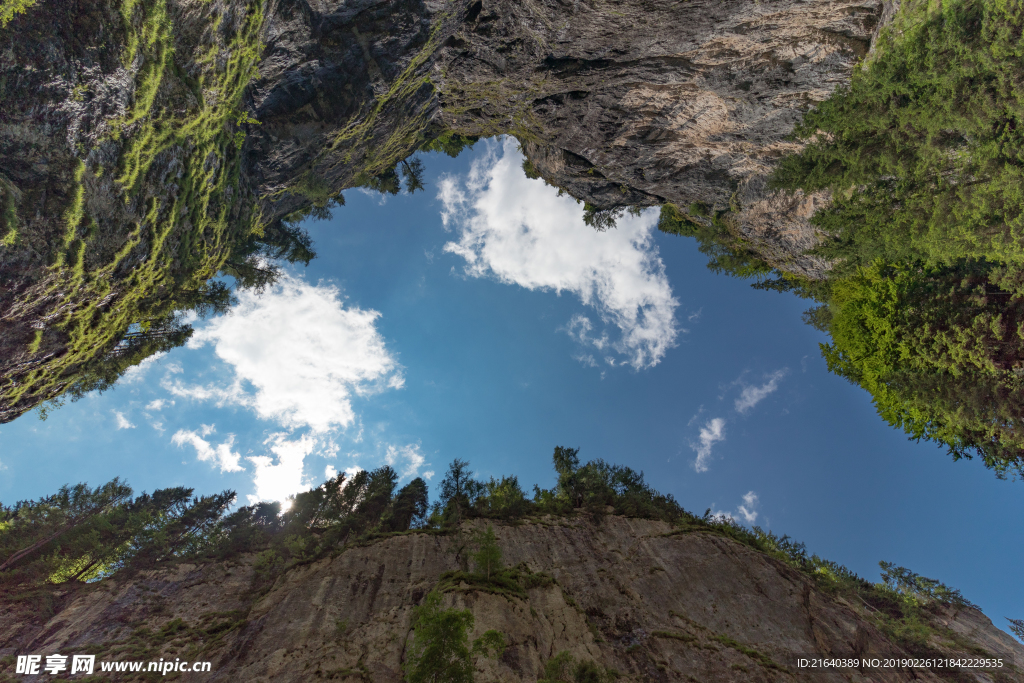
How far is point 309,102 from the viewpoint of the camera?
68.0 ft

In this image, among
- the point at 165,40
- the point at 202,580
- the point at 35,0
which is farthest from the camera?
the point at 202,580

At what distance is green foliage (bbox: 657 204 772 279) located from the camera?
25812 mm

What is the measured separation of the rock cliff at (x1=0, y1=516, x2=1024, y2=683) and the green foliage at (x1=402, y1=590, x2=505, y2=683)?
261 cm

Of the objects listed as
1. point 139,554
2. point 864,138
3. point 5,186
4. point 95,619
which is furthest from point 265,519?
point 864,138

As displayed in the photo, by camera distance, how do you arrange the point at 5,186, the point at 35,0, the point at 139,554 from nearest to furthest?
1. the point at 35,0
2. the point at 5,186
3. the point at 139,554

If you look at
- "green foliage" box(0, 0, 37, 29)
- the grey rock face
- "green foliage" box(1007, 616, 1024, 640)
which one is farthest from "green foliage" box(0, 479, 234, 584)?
"green foliage" box(1007, 616, 1024, 640)

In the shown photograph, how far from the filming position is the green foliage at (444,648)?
1342cm

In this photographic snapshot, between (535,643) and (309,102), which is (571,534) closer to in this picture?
(535,643)

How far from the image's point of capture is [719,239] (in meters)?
27.0

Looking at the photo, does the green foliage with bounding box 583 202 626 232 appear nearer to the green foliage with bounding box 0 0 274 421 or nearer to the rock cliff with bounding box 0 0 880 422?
the rock cliff with bounding box 0 0 880 422

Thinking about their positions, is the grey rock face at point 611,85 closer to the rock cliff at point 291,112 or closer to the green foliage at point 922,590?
the rock cliff at point 291,112

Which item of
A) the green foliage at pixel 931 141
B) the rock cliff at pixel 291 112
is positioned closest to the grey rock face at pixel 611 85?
the rock cliff at pixel 291 112

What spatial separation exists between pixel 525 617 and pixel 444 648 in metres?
7.37

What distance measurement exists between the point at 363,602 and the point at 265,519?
22698mm
